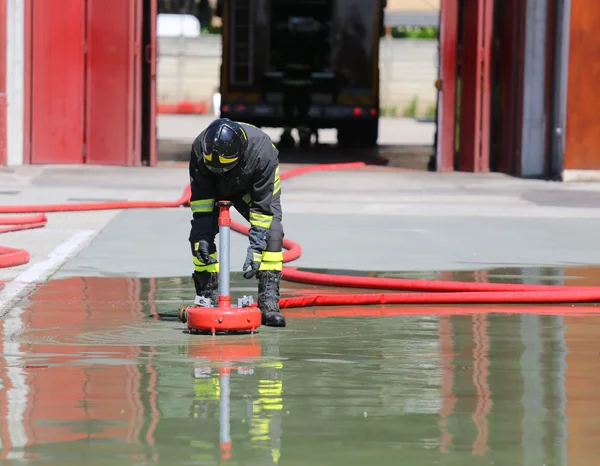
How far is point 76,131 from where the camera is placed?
19688mm

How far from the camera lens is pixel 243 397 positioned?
590 centimetres

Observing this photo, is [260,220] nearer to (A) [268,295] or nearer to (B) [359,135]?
(A) [268,295]

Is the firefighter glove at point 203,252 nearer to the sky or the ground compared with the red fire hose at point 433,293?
nearer to the sky

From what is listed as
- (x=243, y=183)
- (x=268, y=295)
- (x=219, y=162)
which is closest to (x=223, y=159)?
(x=219, y=162)

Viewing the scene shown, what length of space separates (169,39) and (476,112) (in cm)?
2886

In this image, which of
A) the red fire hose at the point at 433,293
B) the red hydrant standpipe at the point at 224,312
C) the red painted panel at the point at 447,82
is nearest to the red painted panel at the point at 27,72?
the red painted panel at the point at 447,82

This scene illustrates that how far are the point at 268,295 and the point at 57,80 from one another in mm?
12348

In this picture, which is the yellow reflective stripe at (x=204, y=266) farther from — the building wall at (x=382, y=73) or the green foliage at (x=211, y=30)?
the green foliage at (x=211, y=30)

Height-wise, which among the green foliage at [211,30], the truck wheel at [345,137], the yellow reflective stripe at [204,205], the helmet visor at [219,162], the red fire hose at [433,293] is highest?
the green foliage at [211,30]

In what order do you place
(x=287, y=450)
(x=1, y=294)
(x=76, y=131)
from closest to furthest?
(x=287, y=450)
(x=1, y=294)
(x=76, y=131)

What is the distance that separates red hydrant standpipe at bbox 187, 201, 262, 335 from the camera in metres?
7.22

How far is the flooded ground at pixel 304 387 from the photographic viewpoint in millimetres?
5039

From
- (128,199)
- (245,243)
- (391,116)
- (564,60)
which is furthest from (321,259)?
(391,116)

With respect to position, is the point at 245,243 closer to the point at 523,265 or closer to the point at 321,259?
the point at 321,259
